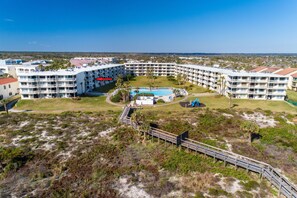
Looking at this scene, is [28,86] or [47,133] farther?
[28,86]

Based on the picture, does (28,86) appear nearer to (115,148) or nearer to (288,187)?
(115,148)

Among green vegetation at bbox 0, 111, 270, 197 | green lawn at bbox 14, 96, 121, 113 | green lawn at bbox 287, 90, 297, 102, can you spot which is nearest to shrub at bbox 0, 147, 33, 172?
green vegetation at bbox 0, 111, 270, 197

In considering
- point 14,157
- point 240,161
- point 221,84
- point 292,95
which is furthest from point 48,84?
point 292,95

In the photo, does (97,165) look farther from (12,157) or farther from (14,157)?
(12,157)

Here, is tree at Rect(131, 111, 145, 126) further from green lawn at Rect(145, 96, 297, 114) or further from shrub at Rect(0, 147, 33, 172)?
shrub at Rect(0, 147, 33, 172)

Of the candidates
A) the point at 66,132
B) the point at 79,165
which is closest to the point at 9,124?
the point at 66,132
